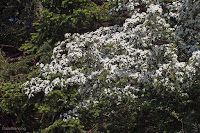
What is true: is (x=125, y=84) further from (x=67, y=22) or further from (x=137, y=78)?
(x=67, y=22)

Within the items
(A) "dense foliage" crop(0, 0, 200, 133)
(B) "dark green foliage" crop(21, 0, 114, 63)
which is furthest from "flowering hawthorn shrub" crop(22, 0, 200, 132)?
(B) "dark green foliage" crop(21, 0, 114, 63)

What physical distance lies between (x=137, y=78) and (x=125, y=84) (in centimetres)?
24

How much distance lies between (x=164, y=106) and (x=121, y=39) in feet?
5.16

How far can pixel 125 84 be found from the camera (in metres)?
3.82

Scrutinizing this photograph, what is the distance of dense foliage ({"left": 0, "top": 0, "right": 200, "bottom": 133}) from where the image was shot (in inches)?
134

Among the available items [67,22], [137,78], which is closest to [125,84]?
[137,78]

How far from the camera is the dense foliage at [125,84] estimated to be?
3.42m

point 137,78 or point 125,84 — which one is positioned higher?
point 137,78

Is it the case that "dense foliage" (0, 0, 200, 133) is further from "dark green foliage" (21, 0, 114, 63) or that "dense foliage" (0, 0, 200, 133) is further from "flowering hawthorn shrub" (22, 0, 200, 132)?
"dark green foliage" (21, 0, 114, 63)

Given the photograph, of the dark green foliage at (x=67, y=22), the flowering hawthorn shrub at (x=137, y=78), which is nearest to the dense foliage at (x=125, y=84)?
Answer: the flowering hawthorn shrub at (x=137, y=78)

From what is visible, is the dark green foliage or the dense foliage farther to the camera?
the dark green foliage

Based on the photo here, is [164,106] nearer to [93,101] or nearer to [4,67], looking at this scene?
[93,101]

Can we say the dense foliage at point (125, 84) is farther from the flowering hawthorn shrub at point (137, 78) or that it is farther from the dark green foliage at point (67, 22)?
the dark green foliage at point (67, 22)

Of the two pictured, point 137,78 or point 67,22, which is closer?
point 137,78
